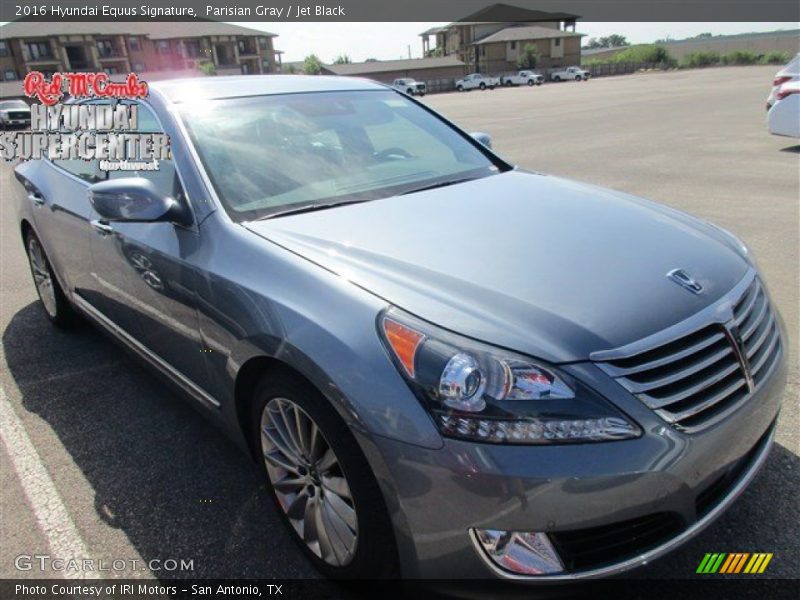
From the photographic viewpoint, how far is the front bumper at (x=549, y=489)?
63.5 inches

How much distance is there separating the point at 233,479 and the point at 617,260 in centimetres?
191

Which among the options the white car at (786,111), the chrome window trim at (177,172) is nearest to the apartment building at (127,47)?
the white car at (786,111)

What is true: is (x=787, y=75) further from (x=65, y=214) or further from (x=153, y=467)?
(x=153, y=467)

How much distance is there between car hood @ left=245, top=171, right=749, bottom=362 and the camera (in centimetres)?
181

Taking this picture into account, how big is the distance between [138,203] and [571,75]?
7162 centimetres

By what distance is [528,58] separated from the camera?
8044cm

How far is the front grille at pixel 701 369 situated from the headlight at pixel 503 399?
134 millimetres

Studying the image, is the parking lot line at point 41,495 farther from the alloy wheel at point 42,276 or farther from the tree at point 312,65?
the tree at point 312,65

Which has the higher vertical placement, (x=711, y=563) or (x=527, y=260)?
(x=527, y=260)

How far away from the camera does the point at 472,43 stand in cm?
8569

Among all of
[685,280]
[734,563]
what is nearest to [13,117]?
[685,280]

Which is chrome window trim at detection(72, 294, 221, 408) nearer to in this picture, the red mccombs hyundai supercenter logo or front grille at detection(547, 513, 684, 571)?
the red mccombs hyundai supercenter logo

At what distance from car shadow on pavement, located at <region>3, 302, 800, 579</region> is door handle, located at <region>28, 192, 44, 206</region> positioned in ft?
3.50

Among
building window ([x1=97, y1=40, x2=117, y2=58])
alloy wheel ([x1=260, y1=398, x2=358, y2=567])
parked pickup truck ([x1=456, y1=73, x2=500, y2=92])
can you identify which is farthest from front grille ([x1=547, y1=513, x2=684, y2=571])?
building window ([x1=97, y1=40, x2=117, y2=58])
